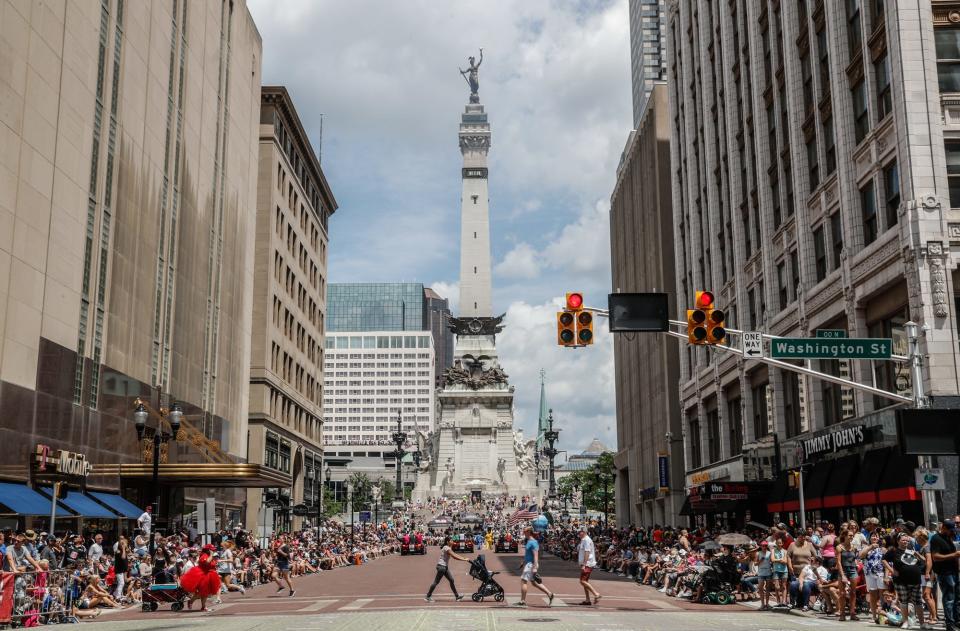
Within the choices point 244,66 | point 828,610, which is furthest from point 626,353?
point 828,610

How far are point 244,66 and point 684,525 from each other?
40063 millimetres

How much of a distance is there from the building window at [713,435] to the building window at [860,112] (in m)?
22.9

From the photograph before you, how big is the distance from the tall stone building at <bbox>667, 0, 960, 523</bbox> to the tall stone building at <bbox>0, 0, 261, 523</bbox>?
76.1 ft

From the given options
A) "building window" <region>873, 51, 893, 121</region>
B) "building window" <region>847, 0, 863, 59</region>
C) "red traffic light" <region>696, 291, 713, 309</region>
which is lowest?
"red traffic light" <region>696, 291, 713, 309</region>

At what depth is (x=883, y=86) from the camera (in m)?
29.9

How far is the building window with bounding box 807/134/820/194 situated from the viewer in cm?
3634

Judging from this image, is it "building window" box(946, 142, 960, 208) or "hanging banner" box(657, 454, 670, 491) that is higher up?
"building window" box(946, 142, 960, 208)

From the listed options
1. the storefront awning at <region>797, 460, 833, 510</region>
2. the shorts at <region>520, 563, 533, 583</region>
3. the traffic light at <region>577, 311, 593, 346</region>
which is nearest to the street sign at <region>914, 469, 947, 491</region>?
the traffic light at <region>577, 311, 593, 346</region>

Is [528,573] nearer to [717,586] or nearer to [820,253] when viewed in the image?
[717,586]

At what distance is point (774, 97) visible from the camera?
41.0m

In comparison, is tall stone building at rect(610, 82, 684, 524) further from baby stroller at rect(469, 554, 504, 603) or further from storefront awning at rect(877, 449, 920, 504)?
baby stroller at rect(469, 554, 504, 603)

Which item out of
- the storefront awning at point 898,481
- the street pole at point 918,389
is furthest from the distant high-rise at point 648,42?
the street pole at point 918,389

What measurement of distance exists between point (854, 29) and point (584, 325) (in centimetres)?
1749

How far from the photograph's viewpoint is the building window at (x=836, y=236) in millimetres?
33594
